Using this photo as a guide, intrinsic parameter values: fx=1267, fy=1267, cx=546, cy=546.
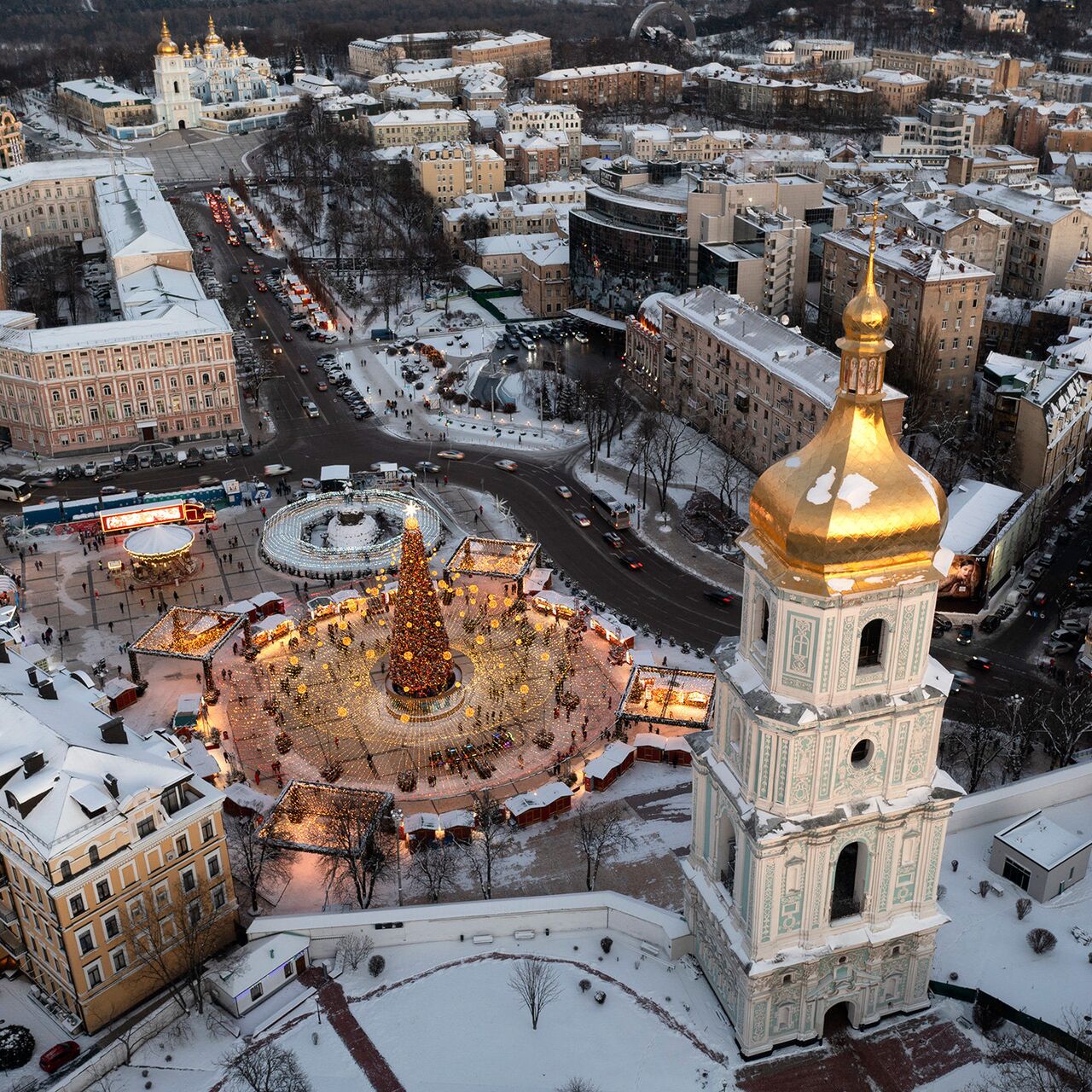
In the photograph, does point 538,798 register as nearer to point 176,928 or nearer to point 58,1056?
point 176,928

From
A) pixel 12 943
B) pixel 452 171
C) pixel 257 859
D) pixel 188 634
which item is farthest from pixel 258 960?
pixel 452 171

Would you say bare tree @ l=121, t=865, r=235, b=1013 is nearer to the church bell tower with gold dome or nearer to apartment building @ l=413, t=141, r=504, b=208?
the church bell tower with gold dome

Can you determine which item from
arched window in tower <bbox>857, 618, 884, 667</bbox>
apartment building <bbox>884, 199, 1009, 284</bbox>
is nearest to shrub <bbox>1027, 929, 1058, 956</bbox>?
arched window in tower <bbox>857, 618, 884, 667</bbox>

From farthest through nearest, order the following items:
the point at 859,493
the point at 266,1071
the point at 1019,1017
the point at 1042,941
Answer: the point at 1042,941, the point at 1019,1017, the point at 266,1071, the point at 859,493

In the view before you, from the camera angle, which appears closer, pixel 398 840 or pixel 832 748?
pixel 832 748

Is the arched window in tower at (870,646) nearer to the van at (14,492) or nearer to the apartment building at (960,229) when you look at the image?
the van at (14,492)

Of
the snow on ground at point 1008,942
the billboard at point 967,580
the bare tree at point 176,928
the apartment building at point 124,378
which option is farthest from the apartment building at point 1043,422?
the bare tree at point 176,928

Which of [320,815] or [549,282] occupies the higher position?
[320,815]
